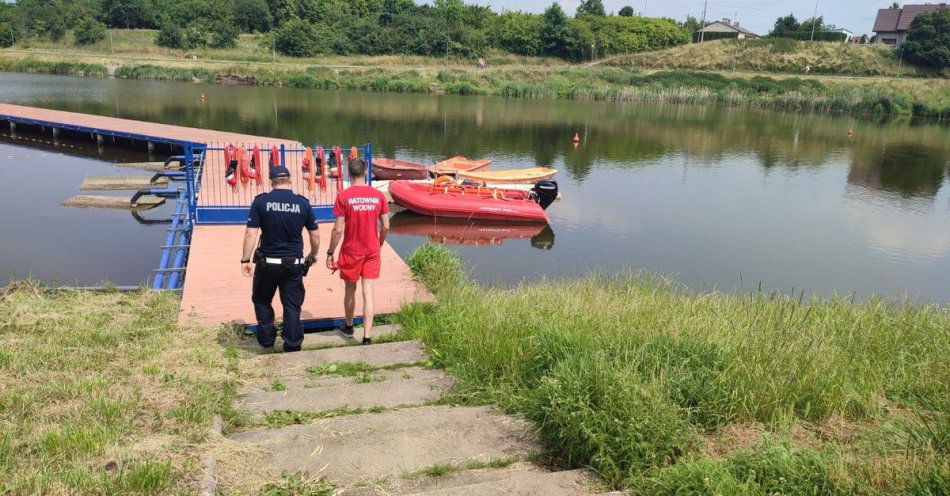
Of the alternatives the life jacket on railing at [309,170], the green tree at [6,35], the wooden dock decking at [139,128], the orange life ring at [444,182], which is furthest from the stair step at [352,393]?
the green tree at [6,35]

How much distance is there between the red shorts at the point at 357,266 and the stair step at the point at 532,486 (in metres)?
2.98

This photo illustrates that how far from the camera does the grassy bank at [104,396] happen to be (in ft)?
10.7

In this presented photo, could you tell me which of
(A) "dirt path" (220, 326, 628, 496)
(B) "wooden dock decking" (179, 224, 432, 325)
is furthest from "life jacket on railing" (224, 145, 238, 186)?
(A) "dirt path" (220, 326, 628, 496)

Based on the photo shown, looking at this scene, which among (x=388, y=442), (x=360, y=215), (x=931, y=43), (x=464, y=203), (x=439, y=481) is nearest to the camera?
(x=439, y=481)

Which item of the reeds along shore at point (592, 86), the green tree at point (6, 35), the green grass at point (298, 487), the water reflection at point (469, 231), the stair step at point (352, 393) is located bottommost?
the water reflection at point (469, 231)

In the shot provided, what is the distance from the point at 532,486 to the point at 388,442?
98cm

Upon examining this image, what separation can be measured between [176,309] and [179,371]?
2.08 metres

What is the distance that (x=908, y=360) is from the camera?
17.0 ft

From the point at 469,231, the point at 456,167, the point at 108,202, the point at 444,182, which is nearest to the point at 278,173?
the point at 469,231

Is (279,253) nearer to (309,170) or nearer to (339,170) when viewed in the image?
(339,170)

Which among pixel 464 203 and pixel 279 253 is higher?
pixel 279 253

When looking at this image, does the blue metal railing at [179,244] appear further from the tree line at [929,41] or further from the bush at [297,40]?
the tree line at [929,41]

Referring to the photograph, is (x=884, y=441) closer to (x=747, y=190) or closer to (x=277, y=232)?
(x=277, y=232)

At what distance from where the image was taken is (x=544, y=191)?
17172 millimetres
